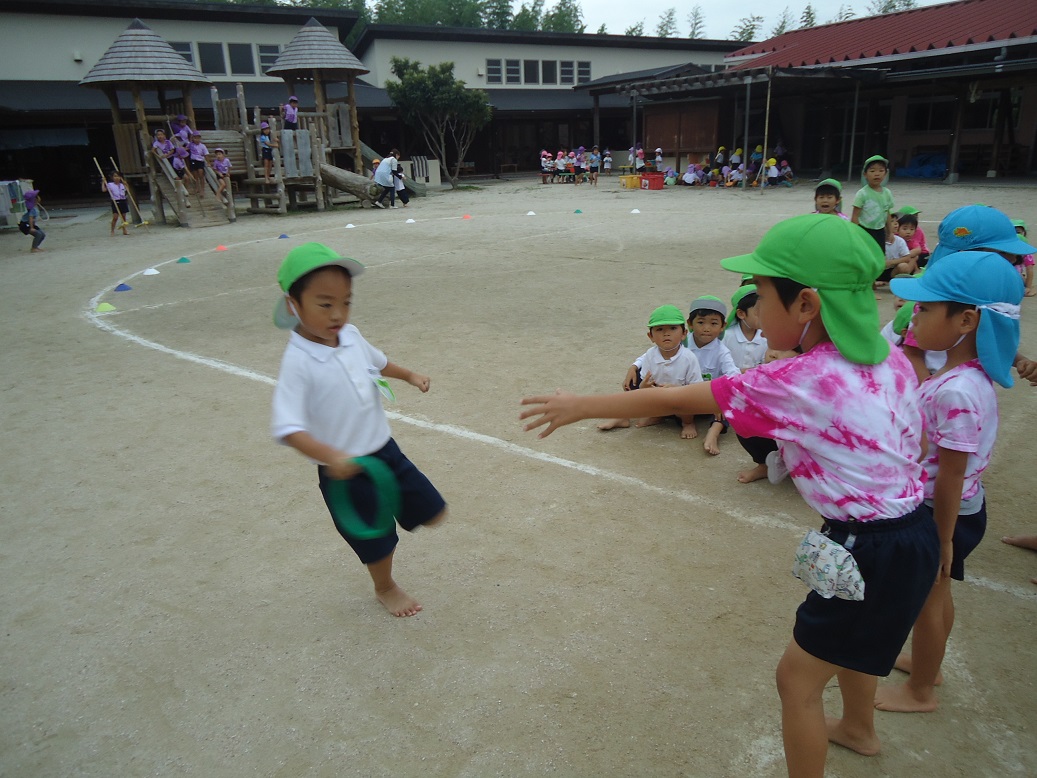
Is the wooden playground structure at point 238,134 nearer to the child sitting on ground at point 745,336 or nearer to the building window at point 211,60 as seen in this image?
the building window at point 211,60

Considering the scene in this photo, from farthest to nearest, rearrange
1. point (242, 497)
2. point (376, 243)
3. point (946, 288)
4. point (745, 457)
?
point (376, 243)
point (745, 457)
point (242, 497)
point (946, 288)

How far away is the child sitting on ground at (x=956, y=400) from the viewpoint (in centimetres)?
221

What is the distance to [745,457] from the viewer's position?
4.48 m

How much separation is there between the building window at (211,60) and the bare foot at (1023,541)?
32762 millimetres

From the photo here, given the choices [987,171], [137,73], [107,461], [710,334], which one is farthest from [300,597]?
[987,171]

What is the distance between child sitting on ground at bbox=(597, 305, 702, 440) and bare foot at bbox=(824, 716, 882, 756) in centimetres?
255

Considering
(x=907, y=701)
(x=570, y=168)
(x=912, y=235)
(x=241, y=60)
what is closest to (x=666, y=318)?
(x=907, y=701)

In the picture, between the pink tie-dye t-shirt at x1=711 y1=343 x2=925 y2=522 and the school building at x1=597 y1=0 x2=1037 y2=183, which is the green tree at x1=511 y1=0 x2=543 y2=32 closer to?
the school building at x1=597 y1=0 x2=1037 y2=183

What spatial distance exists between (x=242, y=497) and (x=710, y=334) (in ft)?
10.2

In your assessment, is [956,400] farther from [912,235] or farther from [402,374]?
[912,235]

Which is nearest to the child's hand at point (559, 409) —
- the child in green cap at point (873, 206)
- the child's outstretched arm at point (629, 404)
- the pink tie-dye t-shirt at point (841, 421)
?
the child's outstretched arm at point (629, 404)

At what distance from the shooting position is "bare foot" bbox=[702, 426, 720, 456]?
453 centimetres

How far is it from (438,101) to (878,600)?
96.2ft

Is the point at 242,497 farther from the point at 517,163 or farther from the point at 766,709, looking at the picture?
the point at 517,163
